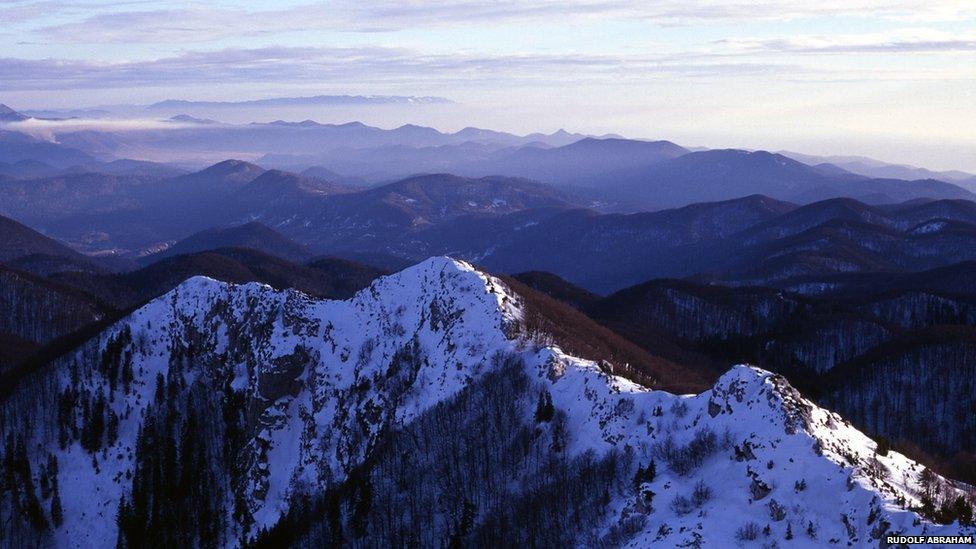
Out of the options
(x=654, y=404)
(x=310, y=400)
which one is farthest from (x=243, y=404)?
(x=654, y=404)

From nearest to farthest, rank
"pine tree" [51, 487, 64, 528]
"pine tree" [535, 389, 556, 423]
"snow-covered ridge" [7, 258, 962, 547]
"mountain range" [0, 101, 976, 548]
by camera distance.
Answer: "snow-covered ridge" [7, 258, 962, 547], "mountain range" [0, 101, 976, 548], "pine tree" [535, 389, 556, 423], "pine tree" [51, 487, 64, 528]

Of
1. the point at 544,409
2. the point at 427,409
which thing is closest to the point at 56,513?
the point at 427,409

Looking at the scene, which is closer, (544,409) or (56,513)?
(544,409)

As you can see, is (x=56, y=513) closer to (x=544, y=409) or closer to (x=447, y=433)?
(x=447, y=433)

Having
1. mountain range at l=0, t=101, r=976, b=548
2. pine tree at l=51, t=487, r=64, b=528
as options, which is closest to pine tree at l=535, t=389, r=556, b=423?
mountain range at l=0, t=101, r=976, b=548

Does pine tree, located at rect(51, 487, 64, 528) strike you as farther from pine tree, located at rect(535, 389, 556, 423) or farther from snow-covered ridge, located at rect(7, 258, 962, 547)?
pine tree, located at rect(535, 389, 556, 423)

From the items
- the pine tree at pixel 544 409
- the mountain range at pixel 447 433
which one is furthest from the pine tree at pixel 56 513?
the pine tree at pixel 544 409

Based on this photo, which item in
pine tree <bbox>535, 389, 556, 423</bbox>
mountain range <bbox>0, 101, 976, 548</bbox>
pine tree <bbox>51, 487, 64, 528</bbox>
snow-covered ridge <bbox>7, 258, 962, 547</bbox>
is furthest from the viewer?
pine tree <bbox>51, 487, 64, 528</bbox>

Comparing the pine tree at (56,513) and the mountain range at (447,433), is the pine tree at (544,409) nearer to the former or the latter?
the mountain range at (447,433)

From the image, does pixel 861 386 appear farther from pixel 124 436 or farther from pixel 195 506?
pixel 124 436
